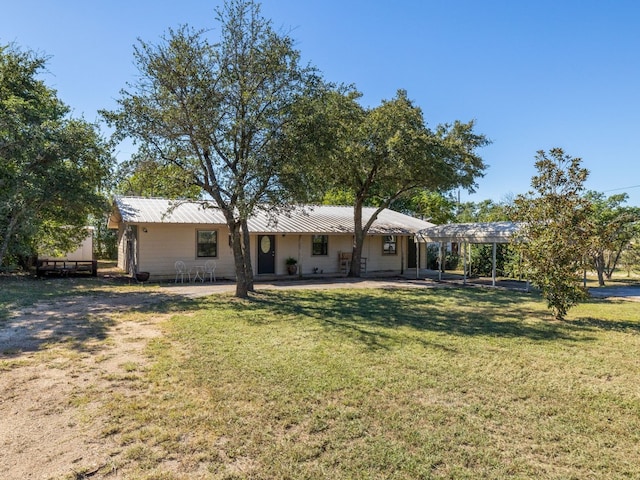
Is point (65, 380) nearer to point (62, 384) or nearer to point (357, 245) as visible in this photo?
point (62, 384)

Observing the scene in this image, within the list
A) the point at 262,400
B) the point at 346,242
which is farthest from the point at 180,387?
the point at 346,242

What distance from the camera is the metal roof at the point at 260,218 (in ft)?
50.0

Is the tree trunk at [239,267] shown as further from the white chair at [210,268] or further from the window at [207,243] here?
the window at [207,243]

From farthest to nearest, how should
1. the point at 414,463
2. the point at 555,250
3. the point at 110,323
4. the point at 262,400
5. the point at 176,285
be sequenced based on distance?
the point at 176,285
the point at 555,250
the point at 110,323
the point at 262,400
the point at 414,463

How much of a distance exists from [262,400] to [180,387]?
1.08 m

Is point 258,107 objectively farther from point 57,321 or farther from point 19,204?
point 19,204

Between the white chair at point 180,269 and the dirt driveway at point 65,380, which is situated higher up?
the white chair at point 180,269

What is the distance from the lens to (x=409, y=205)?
1314 inches

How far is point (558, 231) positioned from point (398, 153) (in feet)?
23.7

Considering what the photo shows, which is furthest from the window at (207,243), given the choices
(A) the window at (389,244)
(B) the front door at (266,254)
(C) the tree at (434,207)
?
(C) the tree at (434,207)

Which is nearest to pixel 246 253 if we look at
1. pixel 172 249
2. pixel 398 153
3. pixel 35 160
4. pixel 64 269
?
pixel 172 249

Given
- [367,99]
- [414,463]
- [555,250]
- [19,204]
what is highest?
[367,99]

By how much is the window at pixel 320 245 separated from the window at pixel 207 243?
15.2 ft

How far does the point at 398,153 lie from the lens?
14992 millimetres
